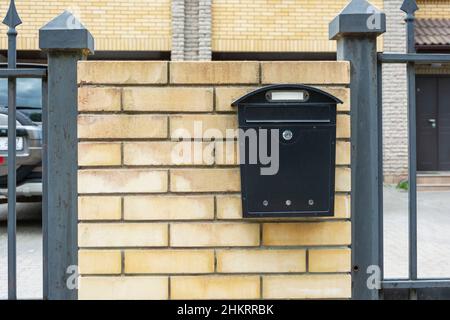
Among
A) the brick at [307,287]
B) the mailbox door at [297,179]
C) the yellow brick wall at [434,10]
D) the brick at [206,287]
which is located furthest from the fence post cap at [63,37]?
the yellow brick wall at [434,10]

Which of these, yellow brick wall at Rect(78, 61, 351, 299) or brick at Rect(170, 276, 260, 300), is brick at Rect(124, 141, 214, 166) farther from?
brick at Rect(170, 276, 260, 300)

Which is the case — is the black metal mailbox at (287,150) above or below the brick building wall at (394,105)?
below

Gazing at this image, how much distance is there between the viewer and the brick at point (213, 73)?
2391 mm

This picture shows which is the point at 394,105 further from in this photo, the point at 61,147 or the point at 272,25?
the point at 61,147

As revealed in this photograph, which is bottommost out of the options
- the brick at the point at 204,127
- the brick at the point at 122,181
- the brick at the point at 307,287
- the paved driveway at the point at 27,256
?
the paved driveway at the point at 27,256

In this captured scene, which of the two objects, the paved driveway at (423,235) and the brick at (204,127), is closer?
the brick at (204,127)

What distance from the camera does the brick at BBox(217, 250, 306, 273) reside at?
7.93 ft

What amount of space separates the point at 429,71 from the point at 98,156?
397 inches

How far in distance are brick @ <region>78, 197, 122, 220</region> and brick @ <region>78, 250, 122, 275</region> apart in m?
0.18

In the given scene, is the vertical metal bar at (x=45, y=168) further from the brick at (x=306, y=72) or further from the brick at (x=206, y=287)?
the brick at (x=306, y=72)

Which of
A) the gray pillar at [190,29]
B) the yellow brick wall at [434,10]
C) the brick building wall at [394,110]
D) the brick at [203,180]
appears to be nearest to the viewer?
the brick at [203,180]

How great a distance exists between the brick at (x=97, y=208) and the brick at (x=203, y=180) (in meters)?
0.30

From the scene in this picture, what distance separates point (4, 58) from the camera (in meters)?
10.7
